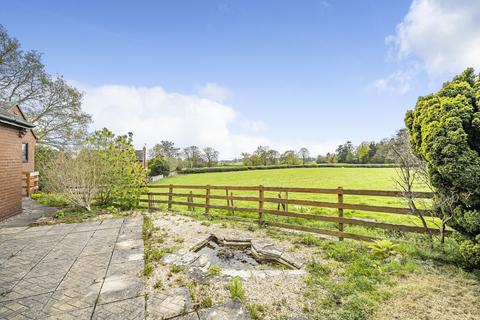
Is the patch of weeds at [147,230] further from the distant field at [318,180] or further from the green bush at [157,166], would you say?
the green bush at [157,166]

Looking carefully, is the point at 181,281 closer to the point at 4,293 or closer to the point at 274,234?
the point at 4,293

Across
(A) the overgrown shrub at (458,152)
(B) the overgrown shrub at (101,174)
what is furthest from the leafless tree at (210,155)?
(A) the overgrown shrub at (458,152)

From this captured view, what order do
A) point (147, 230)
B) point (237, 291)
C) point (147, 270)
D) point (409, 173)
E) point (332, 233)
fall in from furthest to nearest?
point (147, 230), point (332, 233), point (409, 173), point (147, 270), point (237, 291)

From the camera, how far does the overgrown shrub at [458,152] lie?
3285mm

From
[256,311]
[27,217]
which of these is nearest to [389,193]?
[256,311]

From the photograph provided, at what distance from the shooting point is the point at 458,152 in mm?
3395

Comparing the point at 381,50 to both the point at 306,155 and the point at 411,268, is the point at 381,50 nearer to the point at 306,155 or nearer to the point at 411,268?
the point at 411,268

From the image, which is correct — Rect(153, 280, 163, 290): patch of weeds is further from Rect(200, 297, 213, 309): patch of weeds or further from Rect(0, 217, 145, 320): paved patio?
Rect(200, 297, 213, 309): patch of weeds

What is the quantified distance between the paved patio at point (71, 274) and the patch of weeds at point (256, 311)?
52.7 inches

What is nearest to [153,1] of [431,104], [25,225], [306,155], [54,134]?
[25,225]

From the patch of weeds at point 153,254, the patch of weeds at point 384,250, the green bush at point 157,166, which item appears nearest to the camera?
the patch of weeds at point 384,250

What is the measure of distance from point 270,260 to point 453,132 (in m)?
4.03

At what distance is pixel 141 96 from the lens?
645 inches

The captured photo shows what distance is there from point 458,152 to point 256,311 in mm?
4091
